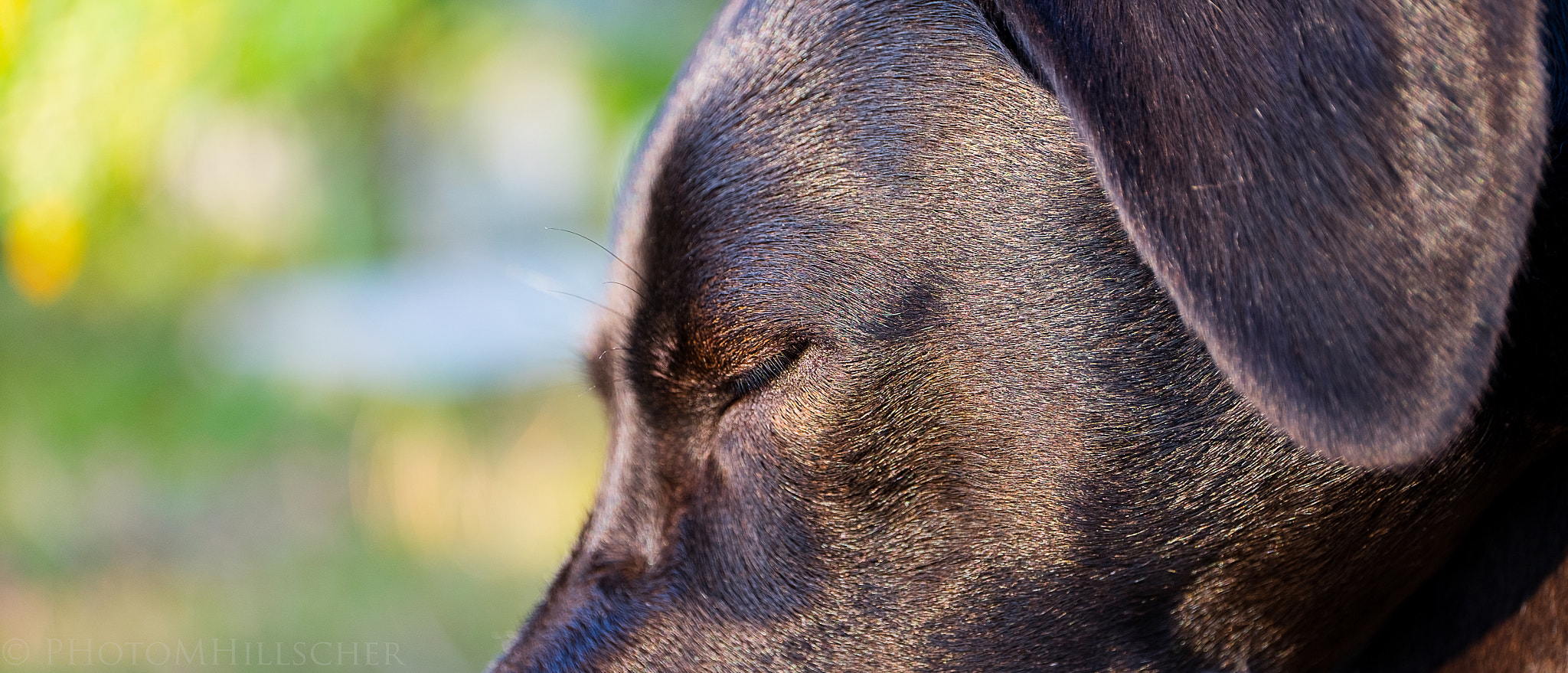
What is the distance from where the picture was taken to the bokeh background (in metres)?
4.10

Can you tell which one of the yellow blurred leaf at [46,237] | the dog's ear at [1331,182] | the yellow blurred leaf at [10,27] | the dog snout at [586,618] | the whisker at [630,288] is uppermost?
the yellow blurred leaf at [10,27]

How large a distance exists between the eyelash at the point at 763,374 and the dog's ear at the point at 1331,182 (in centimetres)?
42

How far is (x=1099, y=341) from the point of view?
4.06 feet

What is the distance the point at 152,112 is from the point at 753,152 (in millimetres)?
3620

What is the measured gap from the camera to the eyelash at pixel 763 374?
1332 millimetres

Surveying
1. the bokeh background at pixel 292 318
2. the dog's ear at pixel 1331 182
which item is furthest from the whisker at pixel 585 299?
the bokeh background at pixel 292 318

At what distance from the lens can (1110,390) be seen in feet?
4.09

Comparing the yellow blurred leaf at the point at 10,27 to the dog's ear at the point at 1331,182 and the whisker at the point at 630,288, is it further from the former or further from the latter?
the dog's ear at the point at 1331,182

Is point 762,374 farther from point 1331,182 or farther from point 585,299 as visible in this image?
point 1331,182

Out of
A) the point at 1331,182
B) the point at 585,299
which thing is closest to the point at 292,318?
the point at 585,299

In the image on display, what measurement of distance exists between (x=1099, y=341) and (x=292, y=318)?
7.31m

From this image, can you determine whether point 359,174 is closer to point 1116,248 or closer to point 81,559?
point 81,559

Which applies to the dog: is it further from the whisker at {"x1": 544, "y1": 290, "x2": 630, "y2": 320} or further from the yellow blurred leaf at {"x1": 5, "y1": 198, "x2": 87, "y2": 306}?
the yellow blurred leaf at {"x1": 5, "y1": 198, "x2": 87, "y2": 306}

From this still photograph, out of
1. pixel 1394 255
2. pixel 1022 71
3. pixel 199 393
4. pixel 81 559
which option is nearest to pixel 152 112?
pixel 81 559
